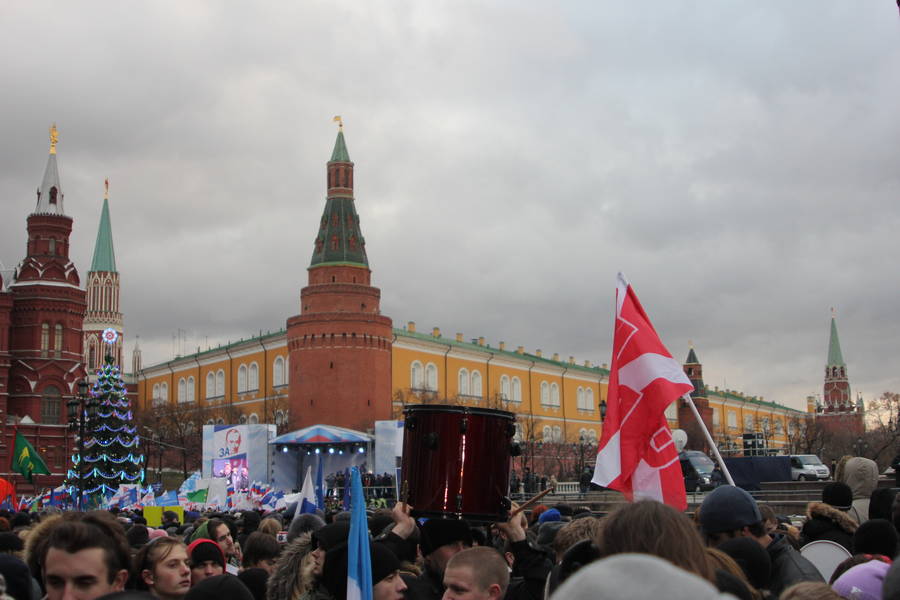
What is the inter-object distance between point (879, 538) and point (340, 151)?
74472mm

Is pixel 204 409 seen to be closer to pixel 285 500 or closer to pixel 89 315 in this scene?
pixel 89 315

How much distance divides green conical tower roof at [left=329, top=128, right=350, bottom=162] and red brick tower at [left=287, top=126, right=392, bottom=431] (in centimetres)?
32

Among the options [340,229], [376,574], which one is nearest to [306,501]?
[376,574]

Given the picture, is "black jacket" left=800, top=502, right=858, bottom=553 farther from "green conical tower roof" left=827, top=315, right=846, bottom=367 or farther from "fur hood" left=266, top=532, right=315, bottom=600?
"green conical tower roof" left=827, top=315, right=846, bottom=367

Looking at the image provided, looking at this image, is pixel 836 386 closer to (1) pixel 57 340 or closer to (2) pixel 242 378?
(2) pixel 242 378

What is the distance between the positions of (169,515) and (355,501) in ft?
45.2

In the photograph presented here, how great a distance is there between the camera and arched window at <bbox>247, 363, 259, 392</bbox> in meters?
87.9

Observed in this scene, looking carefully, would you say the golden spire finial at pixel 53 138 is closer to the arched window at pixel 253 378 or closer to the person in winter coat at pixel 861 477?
the arched window at pixel 253 378

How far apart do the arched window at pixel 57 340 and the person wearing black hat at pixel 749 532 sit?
229 feet

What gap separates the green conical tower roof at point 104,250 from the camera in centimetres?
11800

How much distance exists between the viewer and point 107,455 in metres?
51.0

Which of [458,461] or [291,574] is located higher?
[458,461]

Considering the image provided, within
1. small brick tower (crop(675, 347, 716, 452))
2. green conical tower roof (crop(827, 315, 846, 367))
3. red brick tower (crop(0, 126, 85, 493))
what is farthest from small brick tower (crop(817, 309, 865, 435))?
red brick tower (crop(0, 126, 85, 493))

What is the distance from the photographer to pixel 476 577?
4004 millimetres
